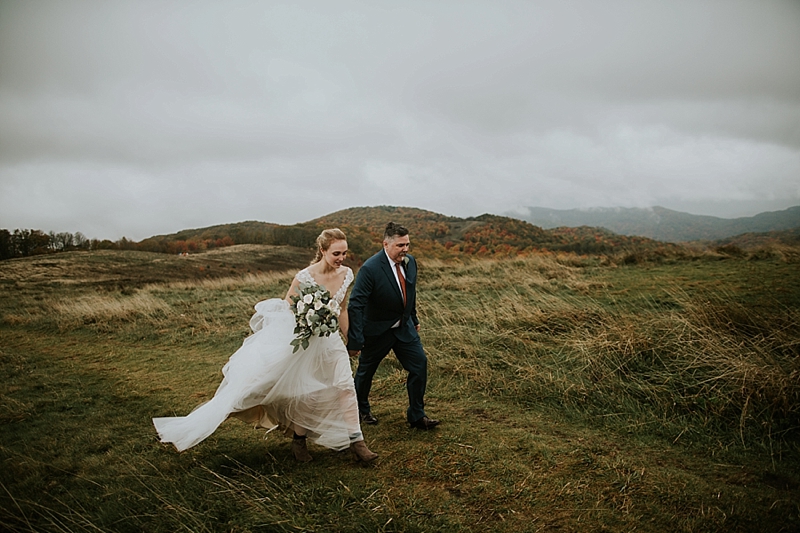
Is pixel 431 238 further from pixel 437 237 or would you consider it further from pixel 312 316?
pixel 312 316

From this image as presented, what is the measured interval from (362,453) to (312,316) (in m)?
1.53

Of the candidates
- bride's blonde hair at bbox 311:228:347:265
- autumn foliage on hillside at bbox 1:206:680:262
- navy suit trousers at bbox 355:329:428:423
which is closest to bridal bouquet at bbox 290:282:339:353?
bride's blonde hair at bbox 311:228:347:265

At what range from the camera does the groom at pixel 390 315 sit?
5070 millimetres

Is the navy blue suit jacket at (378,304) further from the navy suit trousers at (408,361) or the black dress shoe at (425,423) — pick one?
the black dress shoe at (425,423)

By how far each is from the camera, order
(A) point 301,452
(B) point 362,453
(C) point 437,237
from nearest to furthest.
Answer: (B) point 362,453 → (A) point 301,452 → (C) point 437,237

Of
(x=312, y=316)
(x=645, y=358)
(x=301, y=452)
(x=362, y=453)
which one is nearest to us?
(x=312, y=316)

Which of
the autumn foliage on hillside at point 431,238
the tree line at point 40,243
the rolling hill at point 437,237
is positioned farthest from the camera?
the rolling hill at point 437,237

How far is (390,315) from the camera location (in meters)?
5.24

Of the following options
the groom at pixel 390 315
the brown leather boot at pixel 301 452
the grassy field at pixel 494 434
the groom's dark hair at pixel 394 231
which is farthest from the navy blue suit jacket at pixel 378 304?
the grassy field at pixel 494 434

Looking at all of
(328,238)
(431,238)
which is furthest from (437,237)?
(328,238)

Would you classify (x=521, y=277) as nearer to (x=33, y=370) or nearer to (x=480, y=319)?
(x=480, y=319)

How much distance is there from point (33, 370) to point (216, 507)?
7704 mm

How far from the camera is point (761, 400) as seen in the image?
5.02m

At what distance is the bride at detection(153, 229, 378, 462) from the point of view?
A: 4.21 metres
